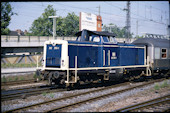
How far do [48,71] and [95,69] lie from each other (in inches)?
111

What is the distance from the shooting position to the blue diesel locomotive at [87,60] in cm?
1072

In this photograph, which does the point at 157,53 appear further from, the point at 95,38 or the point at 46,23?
the point at 46,23

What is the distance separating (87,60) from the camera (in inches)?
456

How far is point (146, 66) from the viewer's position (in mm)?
14805

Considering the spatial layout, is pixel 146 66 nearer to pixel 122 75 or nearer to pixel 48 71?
pixel 122 75

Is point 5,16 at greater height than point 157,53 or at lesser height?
greater

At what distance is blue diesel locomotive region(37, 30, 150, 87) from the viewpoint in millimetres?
10719

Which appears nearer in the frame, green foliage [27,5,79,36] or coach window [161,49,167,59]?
coach window [161,49,167,59]

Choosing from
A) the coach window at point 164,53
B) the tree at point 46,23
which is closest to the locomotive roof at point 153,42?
the coach window at point 164,53

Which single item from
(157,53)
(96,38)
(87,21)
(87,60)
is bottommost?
(87,60)

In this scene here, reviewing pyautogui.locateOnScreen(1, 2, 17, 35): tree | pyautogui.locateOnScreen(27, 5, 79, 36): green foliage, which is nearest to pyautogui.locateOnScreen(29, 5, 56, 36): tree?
pyautogui.locateOnScreen(27, 5, 79, 36): green foliage

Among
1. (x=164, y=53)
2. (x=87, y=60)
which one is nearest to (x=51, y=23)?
(x=164, y=53)

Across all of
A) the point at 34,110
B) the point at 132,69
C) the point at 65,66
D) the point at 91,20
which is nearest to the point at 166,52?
the point at 132,69

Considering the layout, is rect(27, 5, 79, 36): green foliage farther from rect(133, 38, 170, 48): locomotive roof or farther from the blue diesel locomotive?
the blue diesel locomotive
